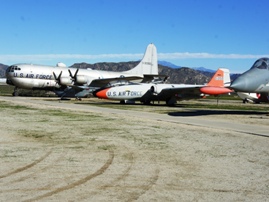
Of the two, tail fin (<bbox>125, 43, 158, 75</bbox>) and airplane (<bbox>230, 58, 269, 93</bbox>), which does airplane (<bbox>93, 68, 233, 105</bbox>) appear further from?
tail fin (<bbox>125, 43, 158, 75</bbox>)

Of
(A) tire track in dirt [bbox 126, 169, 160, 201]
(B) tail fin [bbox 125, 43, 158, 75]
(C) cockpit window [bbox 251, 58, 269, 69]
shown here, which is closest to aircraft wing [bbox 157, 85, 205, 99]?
(C) cockpit window [bbox 251, 58, 269, 69]

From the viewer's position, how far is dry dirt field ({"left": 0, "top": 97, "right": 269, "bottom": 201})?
5402 mm

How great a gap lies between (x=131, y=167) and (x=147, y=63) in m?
52.4

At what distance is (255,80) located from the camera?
60.7 ft

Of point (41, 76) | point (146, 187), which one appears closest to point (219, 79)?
point (41, 76)

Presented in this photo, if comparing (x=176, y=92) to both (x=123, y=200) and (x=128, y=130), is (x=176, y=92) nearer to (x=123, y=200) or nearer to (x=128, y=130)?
(x=128, y=130)

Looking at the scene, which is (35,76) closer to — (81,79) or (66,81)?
(66,81)

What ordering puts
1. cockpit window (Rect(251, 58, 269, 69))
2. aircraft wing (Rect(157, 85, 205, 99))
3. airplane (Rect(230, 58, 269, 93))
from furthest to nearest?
1. aircraft wing (Rect(157, 85, 205, 99))
2. cockpit window (Rect(251, 58, 269, 69))
3. airplane (Rect(230, 58, 269, 93))

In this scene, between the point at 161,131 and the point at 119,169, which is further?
the point at 161,131

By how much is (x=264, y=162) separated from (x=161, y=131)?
18.7 ft

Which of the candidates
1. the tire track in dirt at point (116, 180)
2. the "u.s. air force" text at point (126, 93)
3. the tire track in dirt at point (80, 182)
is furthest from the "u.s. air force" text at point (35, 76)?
the tire track in dirt at point (116, 180)

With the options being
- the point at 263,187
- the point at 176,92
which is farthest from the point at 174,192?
→ the point at 176,92

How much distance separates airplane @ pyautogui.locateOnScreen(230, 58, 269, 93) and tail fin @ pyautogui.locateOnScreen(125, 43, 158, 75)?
38.9m

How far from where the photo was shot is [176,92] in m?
34.8
